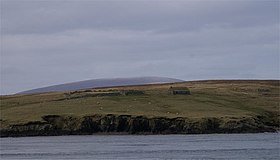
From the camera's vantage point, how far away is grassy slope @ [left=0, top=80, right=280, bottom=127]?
144 m

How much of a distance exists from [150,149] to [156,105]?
5753 centimetres

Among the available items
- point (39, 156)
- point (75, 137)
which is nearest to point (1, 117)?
point (75, 137)

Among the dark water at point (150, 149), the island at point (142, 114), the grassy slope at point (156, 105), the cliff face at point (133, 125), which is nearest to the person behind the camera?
the dark water at point (150, 149)

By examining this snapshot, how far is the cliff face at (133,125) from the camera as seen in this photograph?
439ft

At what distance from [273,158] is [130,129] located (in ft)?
202

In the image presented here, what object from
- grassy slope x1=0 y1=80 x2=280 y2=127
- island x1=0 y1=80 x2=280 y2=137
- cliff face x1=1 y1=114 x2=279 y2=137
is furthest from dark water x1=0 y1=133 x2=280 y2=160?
grassy slope x1=0 y1=80 x2=280 y2=127

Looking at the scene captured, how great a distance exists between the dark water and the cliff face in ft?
49.9

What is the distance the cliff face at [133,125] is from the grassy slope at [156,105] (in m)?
2.06

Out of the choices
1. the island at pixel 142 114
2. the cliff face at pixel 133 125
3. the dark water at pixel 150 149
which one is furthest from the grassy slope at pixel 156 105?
the dark water at pixel 150 149

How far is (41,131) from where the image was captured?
5546 inches

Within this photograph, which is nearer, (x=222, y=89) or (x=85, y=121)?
(x=85, y=121)

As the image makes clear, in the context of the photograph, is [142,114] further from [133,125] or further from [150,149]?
[150,149]

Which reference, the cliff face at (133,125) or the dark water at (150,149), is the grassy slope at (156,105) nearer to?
the cliff face at (133,125)

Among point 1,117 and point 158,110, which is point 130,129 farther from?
point 1,117
